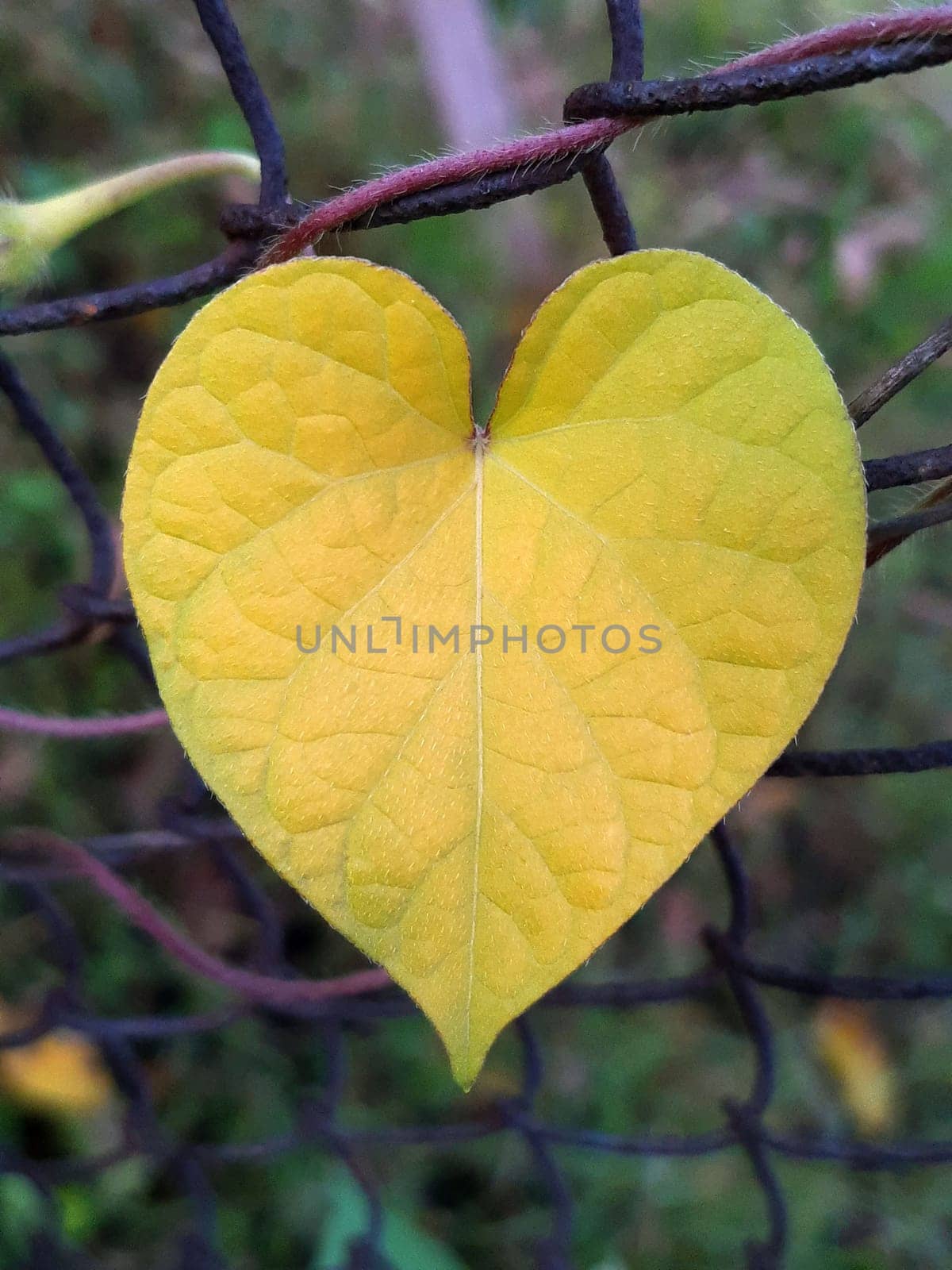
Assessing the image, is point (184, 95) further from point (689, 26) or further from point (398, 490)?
point (398, 490)

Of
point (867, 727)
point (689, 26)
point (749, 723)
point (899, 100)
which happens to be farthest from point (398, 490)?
point (689, 26)

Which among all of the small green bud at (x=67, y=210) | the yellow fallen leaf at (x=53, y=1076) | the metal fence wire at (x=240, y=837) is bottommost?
the yellow fallen leaf at (x=53, y=1076)

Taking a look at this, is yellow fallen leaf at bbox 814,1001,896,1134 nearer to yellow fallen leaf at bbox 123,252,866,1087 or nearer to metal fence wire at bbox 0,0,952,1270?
metal fence wire at bbox 0,0,952,1270

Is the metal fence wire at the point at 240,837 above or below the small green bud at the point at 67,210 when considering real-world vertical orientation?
below

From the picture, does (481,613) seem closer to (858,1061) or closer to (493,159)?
(493,159)

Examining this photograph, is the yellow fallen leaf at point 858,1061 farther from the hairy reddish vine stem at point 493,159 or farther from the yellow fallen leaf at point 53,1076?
the hairy reddish vine stem at point 493,159

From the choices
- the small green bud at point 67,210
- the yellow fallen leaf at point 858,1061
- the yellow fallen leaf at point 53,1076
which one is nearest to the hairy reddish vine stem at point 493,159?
the small green bud at point 67,210
